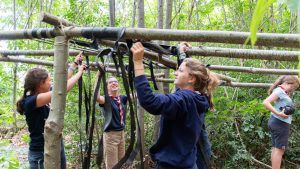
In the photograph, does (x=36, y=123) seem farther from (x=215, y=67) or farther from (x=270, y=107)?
(x=270, y=107)

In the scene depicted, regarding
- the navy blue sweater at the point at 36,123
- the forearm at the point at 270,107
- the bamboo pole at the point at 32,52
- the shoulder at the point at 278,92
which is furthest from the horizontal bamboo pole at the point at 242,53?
the shoulder at the point at 278,92

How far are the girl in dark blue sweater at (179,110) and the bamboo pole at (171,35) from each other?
0.20m

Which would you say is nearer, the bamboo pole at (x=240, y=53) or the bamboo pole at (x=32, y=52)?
the bamboo pole at (x=240, y=53)

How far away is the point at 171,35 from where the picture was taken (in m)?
1.51

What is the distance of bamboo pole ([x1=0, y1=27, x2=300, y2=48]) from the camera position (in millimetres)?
1294

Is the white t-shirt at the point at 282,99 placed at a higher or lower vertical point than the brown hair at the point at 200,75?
lower

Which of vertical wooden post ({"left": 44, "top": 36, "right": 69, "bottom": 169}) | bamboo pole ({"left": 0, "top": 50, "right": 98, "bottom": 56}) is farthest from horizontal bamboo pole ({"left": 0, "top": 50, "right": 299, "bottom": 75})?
vertical wooden post ({"left": 44, "top": 36, "right": 69, "bottom": 169})

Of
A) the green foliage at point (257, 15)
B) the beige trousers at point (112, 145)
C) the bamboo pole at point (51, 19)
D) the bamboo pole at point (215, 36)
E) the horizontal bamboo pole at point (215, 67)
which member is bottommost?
the beige trousers at point (112, 145)

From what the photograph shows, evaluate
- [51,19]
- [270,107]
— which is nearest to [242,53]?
[51,19]

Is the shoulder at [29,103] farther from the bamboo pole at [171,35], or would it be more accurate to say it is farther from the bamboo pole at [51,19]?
the bamboo pole at [51,19]

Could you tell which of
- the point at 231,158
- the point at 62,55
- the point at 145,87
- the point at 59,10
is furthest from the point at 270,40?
the point at 59,10

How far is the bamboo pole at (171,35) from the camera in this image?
1.29m

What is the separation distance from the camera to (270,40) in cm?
131

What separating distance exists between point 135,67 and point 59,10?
9.01 m
